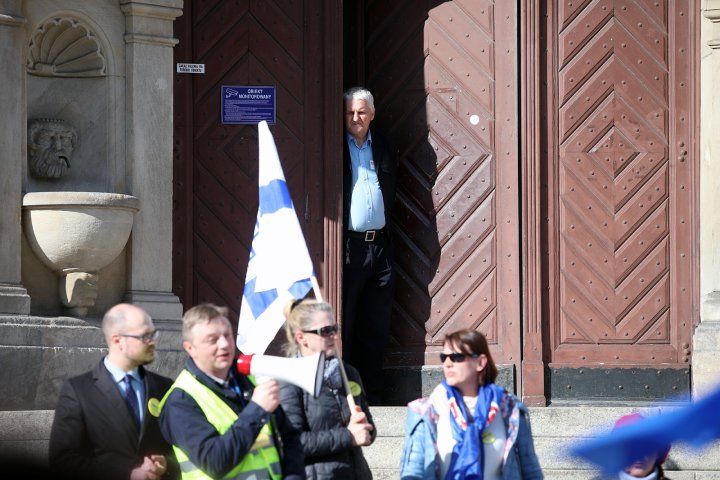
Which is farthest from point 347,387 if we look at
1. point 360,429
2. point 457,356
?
point 457,356

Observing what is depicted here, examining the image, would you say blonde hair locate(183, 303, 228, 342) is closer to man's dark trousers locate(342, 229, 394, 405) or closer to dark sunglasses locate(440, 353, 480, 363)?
dark sunglasses locate(440, 353, 480, 363)

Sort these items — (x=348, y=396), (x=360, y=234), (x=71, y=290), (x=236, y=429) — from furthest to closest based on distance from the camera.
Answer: (x=360, y=234) < (x=71, y=290) < (x=348, y=396) < (x=236, y=429)

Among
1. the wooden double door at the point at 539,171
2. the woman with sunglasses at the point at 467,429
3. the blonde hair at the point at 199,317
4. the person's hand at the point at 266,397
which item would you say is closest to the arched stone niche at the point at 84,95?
the wooden double door at the point at 539,171

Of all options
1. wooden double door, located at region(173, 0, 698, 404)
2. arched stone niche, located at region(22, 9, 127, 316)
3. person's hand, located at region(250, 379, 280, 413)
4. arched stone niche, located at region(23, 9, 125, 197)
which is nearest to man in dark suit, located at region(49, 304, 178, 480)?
person's hand, located at region(250, 379, 280, 413)

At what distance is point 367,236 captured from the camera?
378 inches

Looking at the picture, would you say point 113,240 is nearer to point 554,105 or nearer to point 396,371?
point 396,371

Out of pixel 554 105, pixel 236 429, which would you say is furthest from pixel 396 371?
pixel 236 429

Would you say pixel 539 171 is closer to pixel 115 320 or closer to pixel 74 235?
pixel 74 235

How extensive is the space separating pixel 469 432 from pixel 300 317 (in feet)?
2.71

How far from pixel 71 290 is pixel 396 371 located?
2.60 metres

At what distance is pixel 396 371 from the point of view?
9.89 meters

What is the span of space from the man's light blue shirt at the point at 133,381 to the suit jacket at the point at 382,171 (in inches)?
172

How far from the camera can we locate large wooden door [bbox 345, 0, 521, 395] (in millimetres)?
9945

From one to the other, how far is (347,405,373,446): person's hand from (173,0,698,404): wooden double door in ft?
14.0
